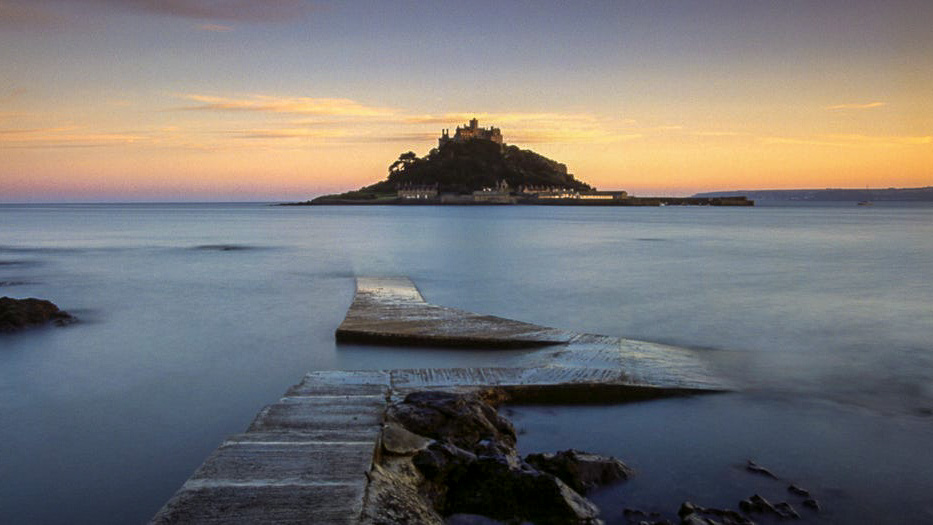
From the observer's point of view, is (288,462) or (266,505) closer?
(266,505)

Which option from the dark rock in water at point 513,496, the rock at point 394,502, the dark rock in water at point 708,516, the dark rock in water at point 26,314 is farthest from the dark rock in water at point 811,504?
the dark rock in water at point 26,314

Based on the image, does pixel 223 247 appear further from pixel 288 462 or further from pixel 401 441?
pixel 288 462

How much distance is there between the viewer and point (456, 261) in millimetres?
25141

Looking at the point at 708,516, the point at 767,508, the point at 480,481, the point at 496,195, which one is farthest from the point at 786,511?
the point at 496,195

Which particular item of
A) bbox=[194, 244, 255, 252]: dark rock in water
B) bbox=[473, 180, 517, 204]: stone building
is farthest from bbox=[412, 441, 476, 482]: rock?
bbox=[473, 180, 517, 204]: stone building

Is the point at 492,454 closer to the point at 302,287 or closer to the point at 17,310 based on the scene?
the point at 17,310

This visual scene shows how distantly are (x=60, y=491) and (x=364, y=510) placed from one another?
2.93 m

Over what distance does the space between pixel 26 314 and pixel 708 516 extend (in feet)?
34.8

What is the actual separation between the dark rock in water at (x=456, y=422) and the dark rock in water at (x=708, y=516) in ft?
4.11

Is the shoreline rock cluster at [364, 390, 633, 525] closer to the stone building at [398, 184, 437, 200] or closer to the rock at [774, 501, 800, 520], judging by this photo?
the rock at [774, 501, 800, 520]

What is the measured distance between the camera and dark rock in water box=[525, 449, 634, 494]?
187 inches

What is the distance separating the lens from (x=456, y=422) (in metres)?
5.14

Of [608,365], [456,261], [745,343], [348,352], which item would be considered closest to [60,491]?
[348,352]

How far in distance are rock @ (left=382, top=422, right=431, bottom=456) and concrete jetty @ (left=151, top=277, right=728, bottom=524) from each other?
72 mm
